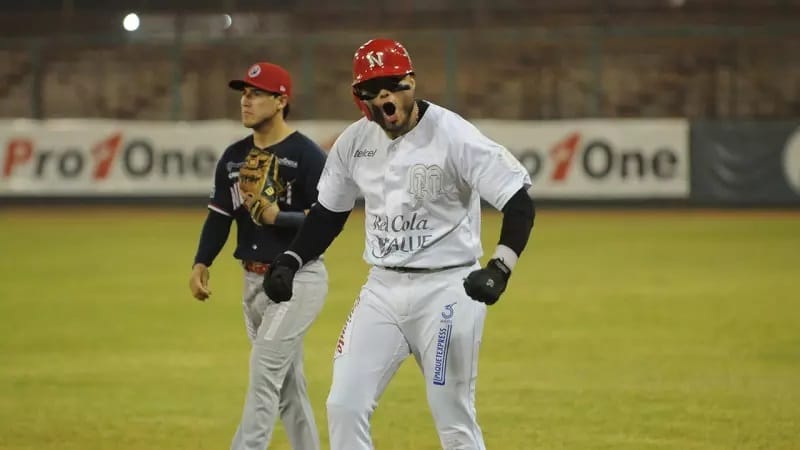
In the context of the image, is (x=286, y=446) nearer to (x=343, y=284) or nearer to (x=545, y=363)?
(x=545, y=363)

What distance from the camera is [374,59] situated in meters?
5.63

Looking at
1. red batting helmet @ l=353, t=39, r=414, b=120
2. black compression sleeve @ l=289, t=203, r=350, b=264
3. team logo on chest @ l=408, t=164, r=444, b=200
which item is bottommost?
black compression sleeve @ l=289, t=203, r=350, b=264

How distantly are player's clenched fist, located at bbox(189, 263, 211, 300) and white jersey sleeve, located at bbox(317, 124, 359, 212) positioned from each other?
1.34 meters

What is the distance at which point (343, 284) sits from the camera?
15422 millimetres

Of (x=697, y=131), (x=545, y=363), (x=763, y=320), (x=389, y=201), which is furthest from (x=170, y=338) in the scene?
(x=697, y=131)

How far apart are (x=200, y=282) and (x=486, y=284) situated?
231 cm

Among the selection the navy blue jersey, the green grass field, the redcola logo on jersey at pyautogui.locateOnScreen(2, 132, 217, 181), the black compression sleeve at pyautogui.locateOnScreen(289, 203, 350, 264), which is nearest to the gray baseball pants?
the navy blue jersey

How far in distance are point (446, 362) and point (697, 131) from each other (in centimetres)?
1968

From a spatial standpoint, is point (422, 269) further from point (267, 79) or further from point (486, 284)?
point (267, 79)

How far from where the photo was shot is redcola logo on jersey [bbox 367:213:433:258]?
5707 mm

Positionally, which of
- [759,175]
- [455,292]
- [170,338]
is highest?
[455,292]

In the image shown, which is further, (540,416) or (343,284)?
(343,284)

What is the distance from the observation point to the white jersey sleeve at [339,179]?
5.94 m

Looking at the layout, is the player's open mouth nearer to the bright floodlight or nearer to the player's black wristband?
the player's black wristband
